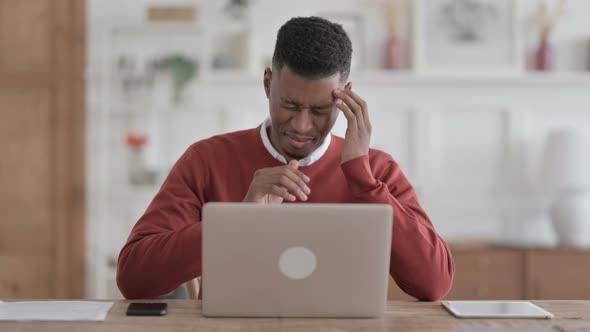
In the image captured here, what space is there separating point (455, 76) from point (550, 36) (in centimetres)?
60

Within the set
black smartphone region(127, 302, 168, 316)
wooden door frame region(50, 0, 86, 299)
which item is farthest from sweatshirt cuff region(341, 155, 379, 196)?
wooden door frame region(50, 0, 86, 299)

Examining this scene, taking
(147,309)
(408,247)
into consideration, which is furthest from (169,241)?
(408,247)

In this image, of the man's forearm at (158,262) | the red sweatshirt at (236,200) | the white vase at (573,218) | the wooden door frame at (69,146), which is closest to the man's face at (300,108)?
the red sweatshirt at (236,200)

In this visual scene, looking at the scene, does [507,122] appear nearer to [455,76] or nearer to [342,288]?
[455,76]

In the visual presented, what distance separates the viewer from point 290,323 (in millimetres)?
1402

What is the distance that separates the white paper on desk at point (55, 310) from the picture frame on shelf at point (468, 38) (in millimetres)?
3006

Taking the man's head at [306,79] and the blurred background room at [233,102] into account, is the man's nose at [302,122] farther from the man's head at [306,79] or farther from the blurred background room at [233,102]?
the blurred background room at [233,102]

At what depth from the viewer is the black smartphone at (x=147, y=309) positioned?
1.49 metres

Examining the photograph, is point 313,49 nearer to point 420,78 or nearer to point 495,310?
point 495,310

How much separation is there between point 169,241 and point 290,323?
0.43 metres

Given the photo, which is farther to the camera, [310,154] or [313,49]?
[310,154]

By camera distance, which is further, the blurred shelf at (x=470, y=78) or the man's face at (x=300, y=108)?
the blurred shelf at (x=470, y=78)

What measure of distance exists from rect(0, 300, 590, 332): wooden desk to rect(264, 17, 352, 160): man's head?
52 centimetres

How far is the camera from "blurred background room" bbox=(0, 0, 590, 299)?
4273mm
